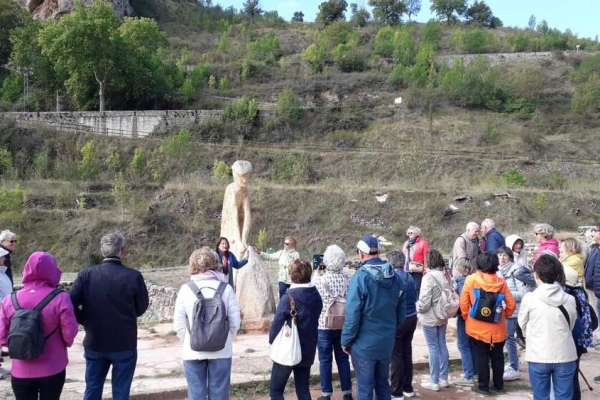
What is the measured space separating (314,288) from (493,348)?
1939 millimetres

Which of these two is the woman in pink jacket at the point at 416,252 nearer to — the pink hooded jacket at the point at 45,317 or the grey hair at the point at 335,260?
the grey hair at the point at 335,260

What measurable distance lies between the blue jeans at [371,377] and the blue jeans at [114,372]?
1.79 metres

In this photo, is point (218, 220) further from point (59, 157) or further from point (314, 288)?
point (314, 288)

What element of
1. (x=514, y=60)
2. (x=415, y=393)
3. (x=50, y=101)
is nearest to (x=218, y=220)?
(x=415, y=393)

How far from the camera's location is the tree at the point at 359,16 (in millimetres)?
83731

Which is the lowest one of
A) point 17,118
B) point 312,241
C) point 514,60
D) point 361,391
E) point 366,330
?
point 312,241

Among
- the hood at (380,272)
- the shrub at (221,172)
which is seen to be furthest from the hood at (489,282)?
the shrub at (221,172)

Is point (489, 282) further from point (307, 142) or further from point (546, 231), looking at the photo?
point (307, 142)

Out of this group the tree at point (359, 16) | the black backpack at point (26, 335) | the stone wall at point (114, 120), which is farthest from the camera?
the tree at point (359, 16)

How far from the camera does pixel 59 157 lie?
36250mm

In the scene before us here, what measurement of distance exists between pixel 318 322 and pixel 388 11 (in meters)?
87.4

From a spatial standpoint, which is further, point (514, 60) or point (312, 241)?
point (514, 60)

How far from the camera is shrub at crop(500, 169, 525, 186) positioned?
31.1 m

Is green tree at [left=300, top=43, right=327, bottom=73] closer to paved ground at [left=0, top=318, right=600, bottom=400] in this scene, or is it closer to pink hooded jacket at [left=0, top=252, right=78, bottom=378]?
paved ground at [left=0, top=318, right=600, bottom=400]
